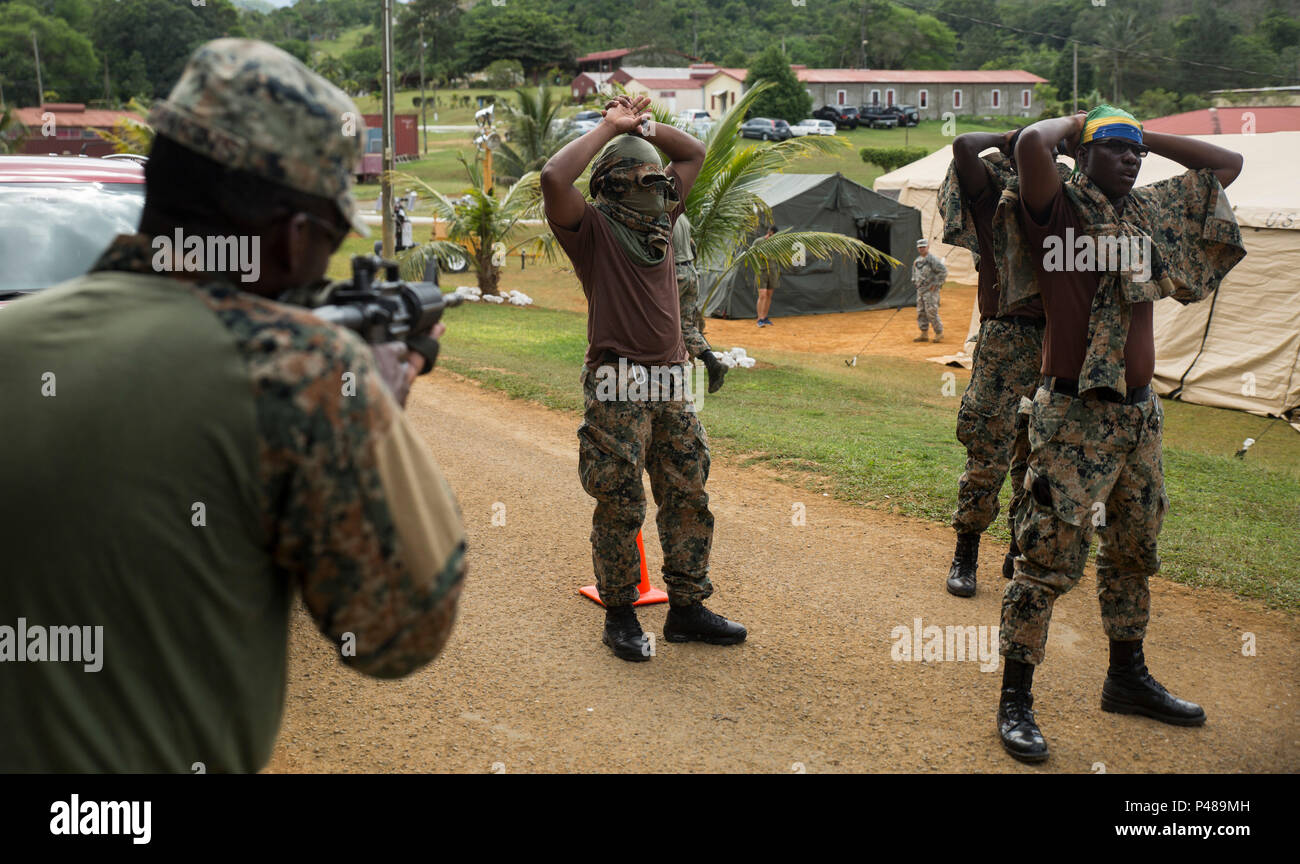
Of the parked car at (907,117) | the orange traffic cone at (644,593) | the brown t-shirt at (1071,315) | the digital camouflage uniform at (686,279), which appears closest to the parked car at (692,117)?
the digital camouflage uniform at (686,279)

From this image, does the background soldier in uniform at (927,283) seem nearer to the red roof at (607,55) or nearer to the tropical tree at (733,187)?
the tropical tree at (733,187)

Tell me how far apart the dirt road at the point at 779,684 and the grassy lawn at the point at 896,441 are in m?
0.92

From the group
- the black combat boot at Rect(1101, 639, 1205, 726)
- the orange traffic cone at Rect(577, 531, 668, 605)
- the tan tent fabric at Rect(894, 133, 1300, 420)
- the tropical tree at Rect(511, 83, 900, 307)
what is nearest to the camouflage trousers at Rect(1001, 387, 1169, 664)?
the black combat boot at Rect(1101, 639, 1205, 726)

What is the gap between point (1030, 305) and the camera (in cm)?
571

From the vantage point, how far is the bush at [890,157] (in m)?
44.7

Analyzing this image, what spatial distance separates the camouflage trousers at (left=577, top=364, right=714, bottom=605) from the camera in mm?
4645

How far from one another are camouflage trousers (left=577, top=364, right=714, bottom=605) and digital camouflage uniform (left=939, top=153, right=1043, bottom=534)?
1779 millimetres

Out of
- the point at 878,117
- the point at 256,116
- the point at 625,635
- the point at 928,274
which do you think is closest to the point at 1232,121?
the point at 928,274

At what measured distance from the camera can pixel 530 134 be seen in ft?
96.5

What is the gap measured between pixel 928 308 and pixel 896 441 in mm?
9817

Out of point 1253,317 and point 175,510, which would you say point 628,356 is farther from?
point 1253,317

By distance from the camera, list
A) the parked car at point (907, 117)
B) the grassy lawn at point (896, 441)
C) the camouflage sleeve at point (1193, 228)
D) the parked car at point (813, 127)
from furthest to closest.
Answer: the parked car at point (907, 117) < the parked car at point (813, 127) < the grassy lawn at point (896, 441) < the camouflage sleeve at point (1193, 228)
